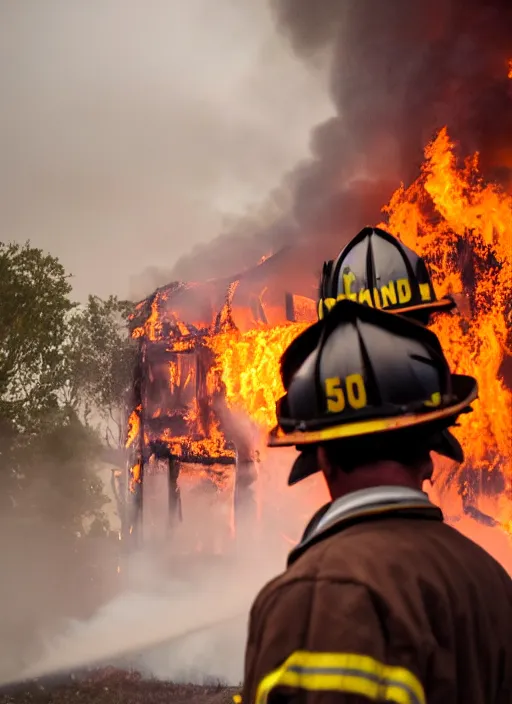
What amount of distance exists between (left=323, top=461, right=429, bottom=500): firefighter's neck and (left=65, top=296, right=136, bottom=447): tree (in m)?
23.4

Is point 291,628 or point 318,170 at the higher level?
point 318,170

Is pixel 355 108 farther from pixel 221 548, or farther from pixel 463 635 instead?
pixel 463 635

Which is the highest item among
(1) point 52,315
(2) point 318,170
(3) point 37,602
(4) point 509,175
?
(2) point 318,170

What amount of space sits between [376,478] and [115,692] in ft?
36.4

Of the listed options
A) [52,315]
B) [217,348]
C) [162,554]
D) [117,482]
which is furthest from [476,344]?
[117,482]

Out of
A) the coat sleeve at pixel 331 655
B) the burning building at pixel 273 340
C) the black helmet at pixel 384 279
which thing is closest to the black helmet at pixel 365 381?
the coat sleeve at pixel 331 655

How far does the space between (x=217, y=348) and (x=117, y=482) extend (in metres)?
10.4

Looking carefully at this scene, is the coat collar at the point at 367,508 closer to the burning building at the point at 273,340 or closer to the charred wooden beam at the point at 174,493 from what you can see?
the burning building at the point at 273,340

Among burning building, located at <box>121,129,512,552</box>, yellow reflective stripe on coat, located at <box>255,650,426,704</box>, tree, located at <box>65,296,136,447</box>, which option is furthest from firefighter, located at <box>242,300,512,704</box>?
tree, located at <box>65,296,136,447</box>

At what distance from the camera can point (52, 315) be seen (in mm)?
18719

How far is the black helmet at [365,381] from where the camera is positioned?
1.76m

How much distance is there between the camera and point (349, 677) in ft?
4.07

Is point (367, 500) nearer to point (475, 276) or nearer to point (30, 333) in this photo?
point (475, 276)

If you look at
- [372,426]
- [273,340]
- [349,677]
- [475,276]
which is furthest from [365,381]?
[273,340]
